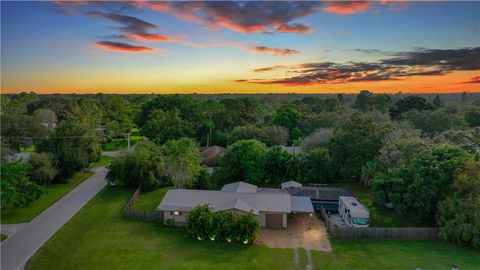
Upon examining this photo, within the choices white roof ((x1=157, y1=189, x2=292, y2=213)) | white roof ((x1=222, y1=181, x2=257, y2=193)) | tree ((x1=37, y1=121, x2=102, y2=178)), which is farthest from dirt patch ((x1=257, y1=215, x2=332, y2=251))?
tree ((x1=37, y1=121, x2=102, y2=178))

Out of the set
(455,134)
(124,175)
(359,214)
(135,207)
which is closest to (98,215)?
(135,207)

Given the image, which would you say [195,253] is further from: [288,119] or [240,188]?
[288,119]

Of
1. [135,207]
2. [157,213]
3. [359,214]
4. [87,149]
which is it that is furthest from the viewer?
[87,149]

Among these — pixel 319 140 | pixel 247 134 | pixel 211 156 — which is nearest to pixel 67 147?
pixel 211 156

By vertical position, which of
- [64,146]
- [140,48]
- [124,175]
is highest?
[140,48]

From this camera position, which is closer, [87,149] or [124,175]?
[124,175]

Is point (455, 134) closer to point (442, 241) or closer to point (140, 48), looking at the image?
point (442, 241)
